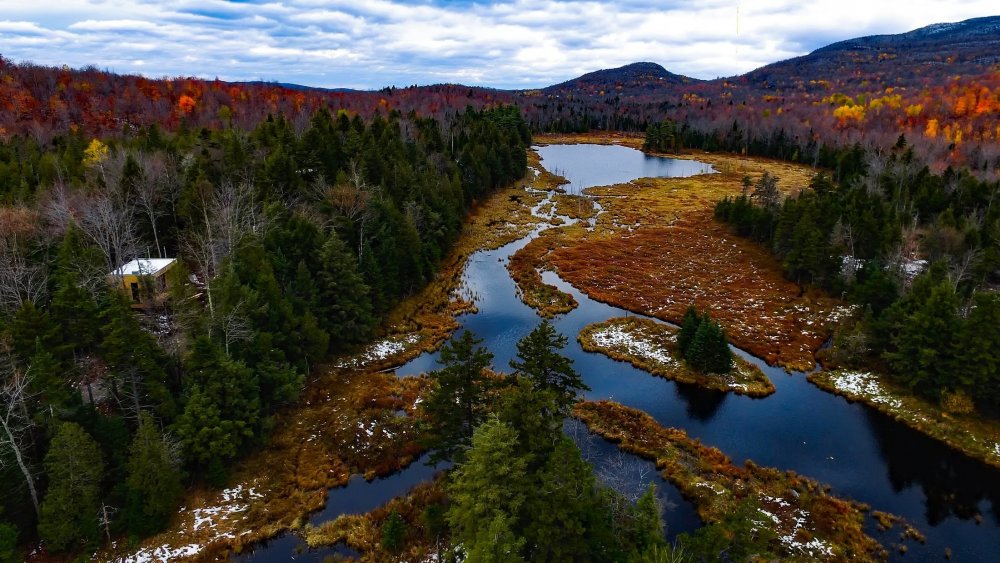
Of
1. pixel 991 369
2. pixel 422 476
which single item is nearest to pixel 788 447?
pixel 991 369

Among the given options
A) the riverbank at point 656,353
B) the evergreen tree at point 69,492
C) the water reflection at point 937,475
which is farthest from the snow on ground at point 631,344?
the evergreen tree at point 69,492

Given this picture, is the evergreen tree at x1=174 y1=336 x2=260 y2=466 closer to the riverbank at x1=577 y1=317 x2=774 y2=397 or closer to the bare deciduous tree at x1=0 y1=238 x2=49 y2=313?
the bare deciduous tree at x1=0 y1=238 x2=49 y2=313

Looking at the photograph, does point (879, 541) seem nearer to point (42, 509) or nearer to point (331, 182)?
point (42, 509)

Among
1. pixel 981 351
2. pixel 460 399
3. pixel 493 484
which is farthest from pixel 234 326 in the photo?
pixel 981 351

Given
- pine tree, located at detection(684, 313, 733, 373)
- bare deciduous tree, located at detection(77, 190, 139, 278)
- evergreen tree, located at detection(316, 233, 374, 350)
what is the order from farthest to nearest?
evergreen tree, located at detection(316, 233, 374, 350), pine tree, located at detection(684, 313, 733, 373), bare deciduous tree, located at detection(77, 190, 139, 278)

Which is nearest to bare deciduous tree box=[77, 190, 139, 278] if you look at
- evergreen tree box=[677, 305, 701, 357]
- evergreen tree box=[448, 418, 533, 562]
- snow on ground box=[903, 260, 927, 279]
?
evergreen tree box=[448, 418, 533, 562]

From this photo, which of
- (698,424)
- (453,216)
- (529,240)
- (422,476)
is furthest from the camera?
(529,240)
